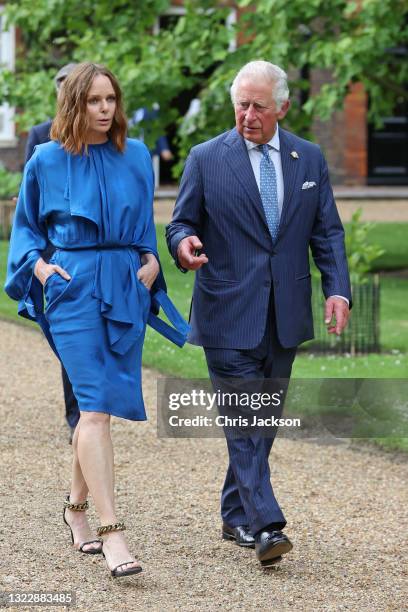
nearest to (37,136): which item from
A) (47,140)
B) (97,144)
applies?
(47,140)

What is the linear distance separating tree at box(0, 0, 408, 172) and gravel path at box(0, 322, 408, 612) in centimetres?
602

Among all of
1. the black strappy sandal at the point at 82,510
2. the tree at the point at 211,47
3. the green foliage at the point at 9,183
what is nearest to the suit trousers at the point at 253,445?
the black strappy sandal at the point at 82,510

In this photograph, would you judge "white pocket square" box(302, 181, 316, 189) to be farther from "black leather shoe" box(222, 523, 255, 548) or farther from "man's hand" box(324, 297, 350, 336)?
"black leather shoe" box(222, 523, 255, 548)

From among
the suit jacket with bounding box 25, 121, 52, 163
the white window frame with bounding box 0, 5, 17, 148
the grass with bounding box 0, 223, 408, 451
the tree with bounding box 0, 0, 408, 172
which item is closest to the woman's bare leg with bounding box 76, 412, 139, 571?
the suit jacket with bounding box 25, 121, 52, 163

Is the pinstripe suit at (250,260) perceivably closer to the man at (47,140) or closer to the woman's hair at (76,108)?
Answer: the woman's hair at (76,108)

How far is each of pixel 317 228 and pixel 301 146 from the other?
300mm

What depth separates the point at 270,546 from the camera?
4879 mm

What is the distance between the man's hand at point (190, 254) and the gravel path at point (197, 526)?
3.41 feet

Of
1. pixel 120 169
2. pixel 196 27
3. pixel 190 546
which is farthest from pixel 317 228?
pixel 196 27

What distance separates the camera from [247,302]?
16.7 feet

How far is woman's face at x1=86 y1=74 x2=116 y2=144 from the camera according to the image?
4.86m

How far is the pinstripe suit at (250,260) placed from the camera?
5062 mm

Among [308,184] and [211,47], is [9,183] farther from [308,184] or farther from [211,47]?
[308,184]

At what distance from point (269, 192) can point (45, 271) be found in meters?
0.84
